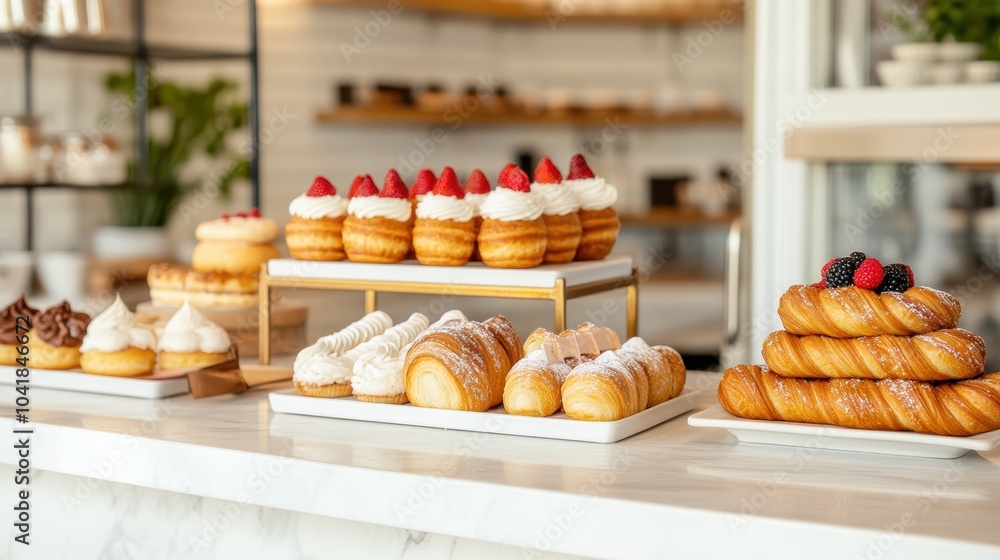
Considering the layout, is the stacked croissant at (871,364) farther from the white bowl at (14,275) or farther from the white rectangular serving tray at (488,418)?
the white bowl at (14,275)

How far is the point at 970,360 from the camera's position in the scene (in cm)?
150

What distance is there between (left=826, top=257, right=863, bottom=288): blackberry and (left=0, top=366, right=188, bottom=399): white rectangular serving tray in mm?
1138

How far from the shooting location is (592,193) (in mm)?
2061

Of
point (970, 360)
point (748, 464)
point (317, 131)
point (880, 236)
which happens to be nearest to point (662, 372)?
point (748, 464)

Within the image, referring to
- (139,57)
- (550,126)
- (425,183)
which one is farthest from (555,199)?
(550,126)

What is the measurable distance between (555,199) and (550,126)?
4203mm

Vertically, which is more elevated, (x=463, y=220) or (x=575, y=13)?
(x=575, y=13)

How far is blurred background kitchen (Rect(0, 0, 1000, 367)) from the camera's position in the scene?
11.4ft

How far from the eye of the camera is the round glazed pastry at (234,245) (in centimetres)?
244

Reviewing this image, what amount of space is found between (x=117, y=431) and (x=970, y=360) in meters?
1.23

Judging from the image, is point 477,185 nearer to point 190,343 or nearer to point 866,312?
point 190,343

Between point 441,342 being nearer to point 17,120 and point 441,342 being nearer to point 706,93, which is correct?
point 17,120

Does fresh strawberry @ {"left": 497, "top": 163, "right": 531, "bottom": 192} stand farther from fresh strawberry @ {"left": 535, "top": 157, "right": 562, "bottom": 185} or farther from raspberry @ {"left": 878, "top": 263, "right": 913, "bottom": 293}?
raspberry @ {"left": 878, "top": 263, "right": 913, "bottom": 293}

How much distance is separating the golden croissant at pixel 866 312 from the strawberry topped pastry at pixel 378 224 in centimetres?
74
